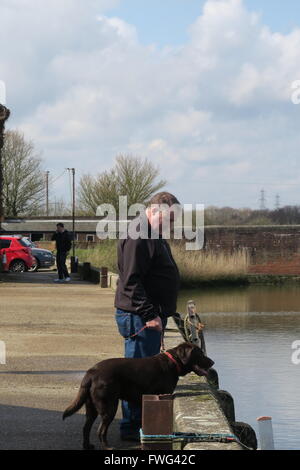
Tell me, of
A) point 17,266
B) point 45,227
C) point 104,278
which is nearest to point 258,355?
point 104,278

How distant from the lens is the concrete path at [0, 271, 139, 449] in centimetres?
738

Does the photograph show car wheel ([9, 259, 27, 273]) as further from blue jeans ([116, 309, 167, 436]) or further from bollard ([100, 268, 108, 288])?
blue jeans ([116, 309, 167, 436])

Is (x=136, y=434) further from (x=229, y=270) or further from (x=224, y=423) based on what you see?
(x=229, y=270)

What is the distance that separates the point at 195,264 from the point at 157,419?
1440 inches

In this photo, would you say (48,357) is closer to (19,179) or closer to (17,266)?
(17,266)

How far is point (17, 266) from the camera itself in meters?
33.3

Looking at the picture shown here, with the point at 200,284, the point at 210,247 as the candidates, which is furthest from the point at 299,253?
the point at 200,284

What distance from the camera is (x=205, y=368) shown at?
7.36 m

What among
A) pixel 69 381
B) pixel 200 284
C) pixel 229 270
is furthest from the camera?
pixel 229 270

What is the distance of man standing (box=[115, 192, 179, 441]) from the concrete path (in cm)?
69

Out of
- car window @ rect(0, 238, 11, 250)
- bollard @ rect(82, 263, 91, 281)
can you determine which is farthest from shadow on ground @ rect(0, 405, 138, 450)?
car window @ rect(0, 238, 11, 250)

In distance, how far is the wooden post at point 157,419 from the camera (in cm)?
624

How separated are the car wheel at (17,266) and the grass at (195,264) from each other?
716 cm
